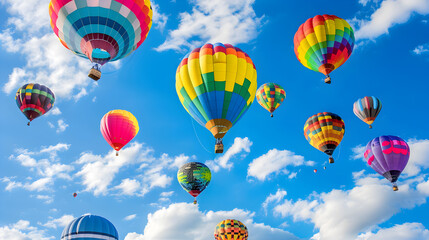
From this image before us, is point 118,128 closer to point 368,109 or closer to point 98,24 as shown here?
point 98,24

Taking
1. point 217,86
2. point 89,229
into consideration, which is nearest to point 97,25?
point 217,86

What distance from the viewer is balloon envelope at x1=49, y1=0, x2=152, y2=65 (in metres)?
17.7

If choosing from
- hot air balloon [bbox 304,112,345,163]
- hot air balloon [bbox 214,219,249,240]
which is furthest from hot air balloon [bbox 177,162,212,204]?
hot air balloon [bbox 304,112,345,163]

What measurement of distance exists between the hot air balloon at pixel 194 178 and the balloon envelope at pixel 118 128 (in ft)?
14.8

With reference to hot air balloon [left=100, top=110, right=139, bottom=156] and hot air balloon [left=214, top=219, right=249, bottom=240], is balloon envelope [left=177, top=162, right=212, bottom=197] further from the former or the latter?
hot air balloon [left=214, top=219, right=249, bottom=240]

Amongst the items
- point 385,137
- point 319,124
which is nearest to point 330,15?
point 319,124

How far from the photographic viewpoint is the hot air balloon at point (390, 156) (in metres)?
24.9

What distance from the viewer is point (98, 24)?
Result: 17859 mm

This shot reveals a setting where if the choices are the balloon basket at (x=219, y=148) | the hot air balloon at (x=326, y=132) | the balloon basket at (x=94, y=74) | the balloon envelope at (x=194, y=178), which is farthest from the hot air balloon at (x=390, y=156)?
the balloon basket at (x=94, y=74)

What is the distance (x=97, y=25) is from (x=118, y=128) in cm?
954

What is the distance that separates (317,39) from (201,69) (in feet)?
25.8

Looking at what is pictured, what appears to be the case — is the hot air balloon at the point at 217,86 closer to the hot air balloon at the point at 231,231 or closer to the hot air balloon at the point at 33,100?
the hot air balloon at the point at 33,100

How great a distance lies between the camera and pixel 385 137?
25719mm

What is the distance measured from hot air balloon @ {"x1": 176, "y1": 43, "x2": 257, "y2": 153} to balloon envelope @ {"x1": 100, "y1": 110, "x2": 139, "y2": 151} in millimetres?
8390
